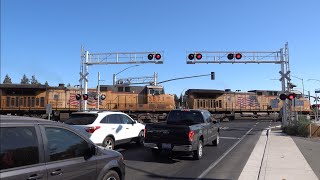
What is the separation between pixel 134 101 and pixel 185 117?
89.4ft

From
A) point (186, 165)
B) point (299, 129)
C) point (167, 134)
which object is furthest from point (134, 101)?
point (186, 165)

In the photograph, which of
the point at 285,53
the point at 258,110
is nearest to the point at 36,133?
the point at 285,53

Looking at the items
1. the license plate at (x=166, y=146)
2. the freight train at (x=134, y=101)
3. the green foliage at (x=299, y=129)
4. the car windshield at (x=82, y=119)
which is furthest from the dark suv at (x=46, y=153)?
the freight train at (x=134, y=101)

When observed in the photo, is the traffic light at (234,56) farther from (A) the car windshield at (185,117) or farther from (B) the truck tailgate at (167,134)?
(B) the truck tailgate at (167,134)

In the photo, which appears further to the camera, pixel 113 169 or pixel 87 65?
pixel 87 65

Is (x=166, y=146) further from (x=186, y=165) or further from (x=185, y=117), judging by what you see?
(x=185, y=117)

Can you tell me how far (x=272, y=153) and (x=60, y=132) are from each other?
34.8ft

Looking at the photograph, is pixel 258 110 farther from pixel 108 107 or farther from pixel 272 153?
pixel 272 153

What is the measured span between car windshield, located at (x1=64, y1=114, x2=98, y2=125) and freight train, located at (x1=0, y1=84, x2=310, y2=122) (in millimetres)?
20422

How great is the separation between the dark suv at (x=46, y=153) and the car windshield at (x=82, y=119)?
747cm

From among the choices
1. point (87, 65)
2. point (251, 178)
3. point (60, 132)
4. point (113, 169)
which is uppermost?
point (87, 65)

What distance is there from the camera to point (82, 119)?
14.0 m

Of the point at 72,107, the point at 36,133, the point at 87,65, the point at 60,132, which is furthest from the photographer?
the point at 72,107

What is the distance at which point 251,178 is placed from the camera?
9.64 m
